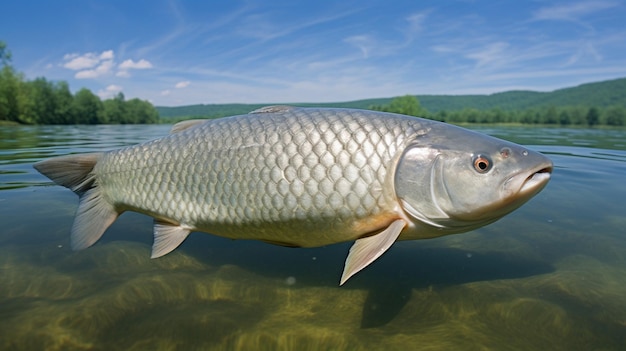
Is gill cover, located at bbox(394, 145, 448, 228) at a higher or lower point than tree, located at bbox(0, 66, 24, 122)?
lower

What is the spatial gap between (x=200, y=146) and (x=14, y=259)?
6.13 ft

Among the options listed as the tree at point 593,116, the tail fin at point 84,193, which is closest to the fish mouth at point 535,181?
the tail fin at point 84,193

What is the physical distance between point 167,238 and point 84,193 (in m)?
1.07

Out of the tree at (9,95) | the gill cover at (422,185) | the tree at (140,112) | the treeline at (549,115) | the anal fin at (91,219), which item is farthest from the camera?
the tree at (140,112)

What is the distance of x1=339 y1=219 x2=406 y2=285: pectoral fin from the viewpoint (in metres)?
2.33

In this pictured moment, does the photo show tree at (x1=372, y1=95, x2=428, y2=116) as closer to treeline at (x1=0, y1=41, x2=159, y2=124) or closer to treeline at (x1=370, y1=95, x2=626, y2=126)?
treeline at (x1=370, y1=95, x2=626, y2=126)

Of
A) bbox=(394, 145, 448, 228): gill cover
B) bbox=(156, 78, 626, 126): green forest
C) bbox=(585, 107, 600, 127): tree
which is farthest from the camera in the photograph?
bbox=(156, 78, 626, 126): green forest

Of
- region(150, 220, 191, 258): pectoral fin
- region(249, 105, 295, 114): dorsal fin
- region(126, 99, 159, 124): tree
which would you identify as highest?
region(126, 99, 159, 124): tree

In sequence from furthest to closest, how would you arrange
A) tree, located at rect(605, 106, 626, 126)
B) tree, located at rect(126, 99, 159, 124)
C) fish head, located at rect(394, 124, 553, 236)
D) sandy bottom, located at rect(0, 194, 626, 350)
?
tree, located at rect(126, 99, 159, 124)
tree, located at rect(605, 106, 626, 126)
fish head, located at rect(394, 124, 553, 236)
sandy bottom, located at rect(0, 194, 626, 350)

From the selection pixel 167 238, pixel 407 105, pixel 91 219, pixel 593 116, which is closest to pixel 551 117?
pixel 593 116

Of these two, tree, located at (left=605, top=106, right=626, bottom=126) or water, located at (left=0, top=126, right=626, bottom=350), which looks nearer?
water, located at (left=0, top=126, right=626, bottom=350)

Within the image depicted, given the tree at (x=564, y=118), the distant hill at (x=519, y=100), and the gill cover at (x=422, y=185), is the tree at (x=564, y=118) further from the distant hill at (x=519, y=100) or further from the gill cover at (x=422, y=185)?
the gill cover at (x=422, y=185)

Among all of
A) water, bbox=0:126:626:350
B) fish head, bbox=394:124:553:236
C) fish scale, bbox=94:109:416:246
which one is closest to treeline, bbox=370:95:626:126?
water, bbox=0:126:626:350

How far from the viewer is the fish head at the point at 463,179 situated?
230 cm
